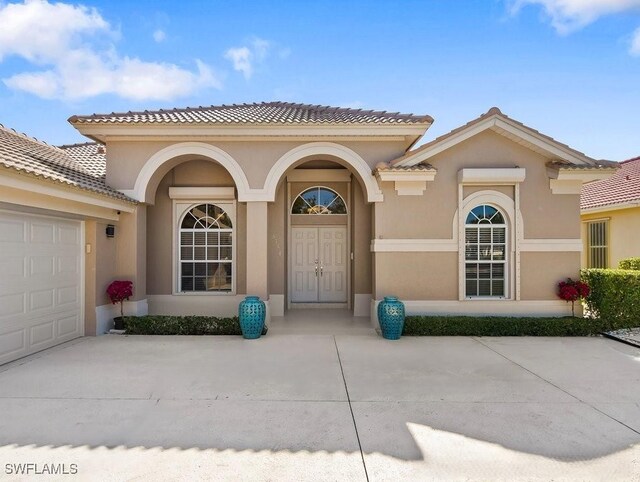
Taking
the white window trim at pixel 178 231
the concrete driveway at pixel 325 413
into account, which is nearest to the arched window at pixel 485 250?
Result: the concrete driveway at pixel 325 413

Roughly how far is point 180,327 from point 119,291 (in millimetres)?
1808

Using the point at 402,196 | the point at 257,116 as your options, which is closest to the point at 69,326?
the point at 257,116

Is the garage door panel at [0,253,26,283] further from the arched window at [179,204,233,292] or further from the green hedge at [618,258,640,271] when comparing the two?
the green hedge at [618,258,640,271]

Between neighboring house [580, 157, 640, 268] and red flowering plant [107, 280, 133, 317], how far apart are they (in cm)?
1610

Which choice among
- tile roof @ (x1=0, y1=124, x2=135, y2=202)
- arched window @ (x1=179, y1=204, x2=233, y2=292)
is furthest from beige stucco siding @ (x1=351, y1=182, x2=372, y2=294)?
tile roof @ (x1=0, y1=124, x2=135, y2=202)

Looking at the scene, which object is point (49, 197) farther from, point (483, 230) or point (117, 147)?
point (483, 230)

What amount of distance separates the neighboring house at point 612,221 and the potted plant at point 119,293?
16.1 metres

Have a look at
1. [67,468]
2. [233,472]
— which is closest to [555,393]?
[233,472]

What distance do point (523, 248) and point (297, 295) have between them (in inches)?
267

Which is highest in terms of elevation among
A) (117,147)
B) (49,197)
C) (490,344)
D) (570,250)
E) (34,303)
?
(117,147)

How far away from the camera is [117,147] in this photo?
9.60m

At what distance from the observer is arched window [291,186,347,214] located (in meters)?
11.7

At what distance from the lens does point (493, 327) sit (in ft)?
28.4

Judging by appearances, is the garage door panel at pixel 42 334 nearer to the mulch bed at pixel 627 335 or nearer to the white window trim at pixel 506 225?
the white window trim at pixel 506 225
